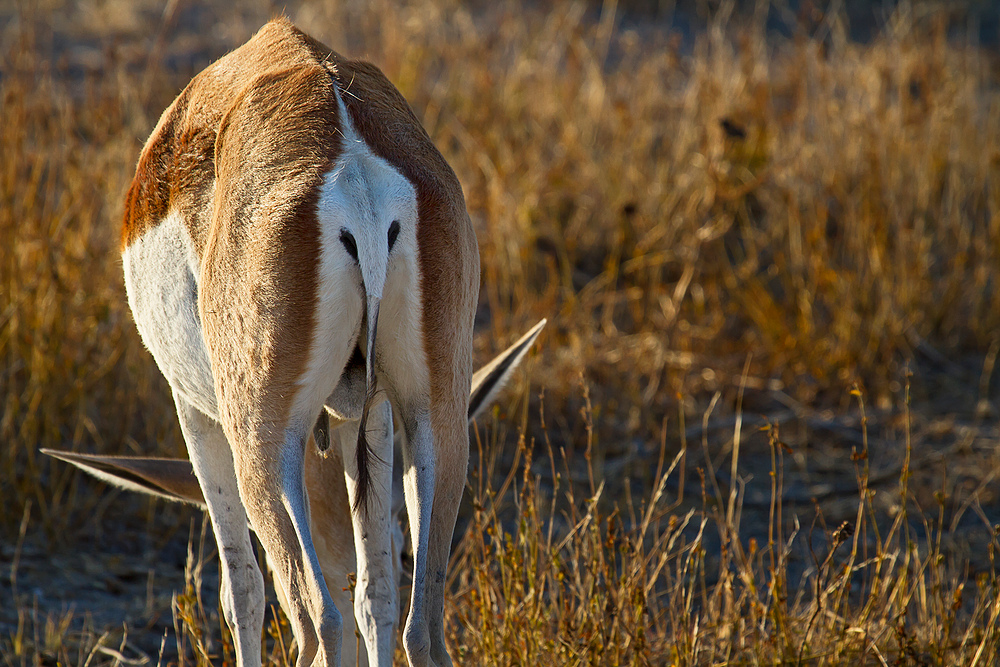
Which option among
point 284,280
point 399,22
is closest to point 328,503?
point 284,280

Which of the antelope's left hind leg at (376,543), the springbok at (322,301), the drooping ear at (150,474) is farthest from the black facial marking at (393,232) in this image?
the drooping ear at (150,474)


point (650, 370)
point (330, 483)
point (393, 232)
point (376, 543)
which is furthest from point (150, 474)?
point (650, 370)

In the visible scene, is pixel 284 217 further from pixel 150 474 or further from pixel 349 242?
pixel 150 474

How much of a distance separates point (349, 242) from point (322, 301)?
0.43 feet

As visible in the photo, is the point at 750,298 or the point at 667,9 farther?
the point at 667,9

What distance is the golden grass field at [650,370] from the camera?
9.40 ft

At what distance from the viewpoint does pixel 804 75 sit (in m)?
6.79

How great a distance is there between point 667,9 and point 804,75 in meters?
4.55

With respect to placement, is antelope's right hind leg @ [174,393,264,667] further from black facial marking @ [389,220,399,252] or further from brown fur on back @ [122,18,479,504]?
black facial marking @ [389,220,399,252]

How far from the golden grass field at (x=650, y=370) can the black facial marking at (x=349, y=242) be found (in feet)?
3.39

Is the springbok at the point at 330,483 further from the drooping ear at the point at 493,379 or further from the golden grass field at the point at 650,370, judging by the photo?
the golden grass field at the point at 650,370

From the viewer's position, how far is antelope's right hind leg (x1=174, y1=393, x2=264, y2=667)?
8.43 ft

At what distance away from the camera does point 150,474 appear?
9.30ft

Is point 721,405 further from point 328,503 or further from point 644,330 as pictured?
point 328,503
